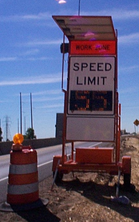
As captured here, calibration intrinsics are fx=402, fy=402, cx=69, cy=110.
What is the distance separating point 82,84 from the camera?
10367 mm

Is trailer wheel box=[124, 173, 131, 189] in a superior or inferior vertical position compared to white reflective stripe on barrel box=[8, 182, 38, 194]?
inferior

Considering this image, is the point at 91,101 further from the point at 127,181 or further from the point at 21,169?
the point at 21,169

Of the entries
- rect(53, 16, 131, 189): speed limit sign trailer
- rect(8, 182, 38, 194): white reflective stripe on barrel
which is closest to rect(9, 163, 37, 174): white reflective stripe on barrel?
rect(8, 182, 38, 194): white reflective stripe on barrel

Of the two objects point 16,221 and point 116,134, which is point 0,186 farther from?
point 16,221

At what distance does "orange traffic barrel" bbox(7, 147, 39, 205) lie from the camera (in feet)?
25.1

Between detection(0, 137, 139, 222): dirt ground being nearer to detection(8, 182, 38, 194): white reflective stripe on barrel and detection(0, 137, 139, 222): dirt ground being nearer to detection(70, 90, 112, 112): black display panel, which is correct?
detection(8, 182, 38, 194): white reflective stripe on barrel

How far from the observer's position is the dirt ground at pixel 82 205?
22.8ft

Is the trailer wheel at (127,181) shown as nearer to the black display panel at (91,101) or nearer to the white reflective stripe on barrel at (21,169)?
the black display panel at (91,101)

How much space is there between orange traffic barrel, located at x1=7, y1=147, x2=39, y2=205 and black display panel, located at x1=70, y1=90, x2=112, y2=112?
282 cm

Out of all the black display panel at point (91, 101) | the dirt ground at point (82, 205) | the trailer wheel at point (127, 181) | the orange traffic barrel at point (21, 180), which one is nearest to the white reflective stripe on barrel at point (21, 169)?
the orange traffic barrel at point (21, 180)

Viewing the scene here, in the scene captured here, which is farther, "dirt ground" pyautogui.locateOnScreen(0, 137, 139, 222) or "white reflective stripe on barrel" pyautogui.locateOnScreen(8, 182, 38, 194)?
"white reflective stripe on barrel" pyautogui.locateOnScreen(8, 182, 38, 194)

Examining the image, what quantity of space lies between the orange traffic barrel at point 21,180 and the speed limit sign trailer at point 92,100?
7.87 ft

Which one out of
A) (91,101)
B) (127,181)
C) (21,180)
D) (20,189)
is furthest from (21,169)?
(127,181)

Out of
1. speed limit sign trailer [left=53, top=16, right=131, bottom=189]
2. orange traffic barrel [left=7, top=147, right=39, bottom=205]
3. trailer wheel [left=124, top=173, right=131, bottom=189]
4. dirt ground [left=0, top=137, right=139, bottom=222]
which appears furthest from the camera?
speed limit sign trailer [left=53, top=16, right=131, bottom=189]
